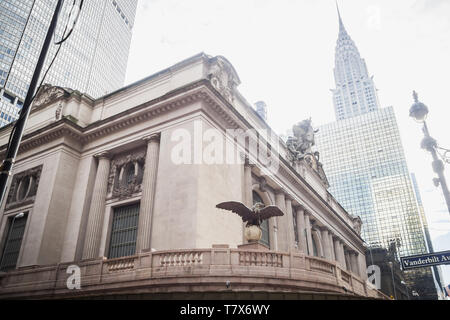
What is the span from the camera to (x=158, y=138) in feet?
73.7

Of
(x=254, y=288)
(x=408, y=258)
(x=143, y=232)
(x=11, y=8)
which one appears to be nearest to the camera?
(x=254, y=288)

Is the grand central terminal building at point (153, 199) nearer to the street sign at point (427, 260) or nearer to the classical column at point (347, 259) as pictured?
the street sign at point (427, 260)

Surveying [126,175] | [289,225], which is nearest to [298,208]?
[289,225]

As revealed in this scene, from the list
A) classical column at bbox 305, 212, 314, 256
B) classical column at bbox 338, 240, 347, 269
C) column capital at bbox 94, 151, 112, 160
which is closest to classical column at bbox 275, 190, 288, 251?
classical column at bbox 305, 212, 314, 256

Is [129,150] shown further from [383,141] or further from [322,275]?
[383,141]

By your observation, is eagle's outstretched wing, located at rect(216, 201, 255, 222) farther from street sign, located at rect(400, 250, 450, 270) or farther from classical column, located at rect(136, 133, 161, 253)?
street sign, located at rect(400, 250, 450, 270)

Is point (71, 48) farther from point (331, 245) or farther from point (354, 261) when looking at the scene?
point (354, 261)

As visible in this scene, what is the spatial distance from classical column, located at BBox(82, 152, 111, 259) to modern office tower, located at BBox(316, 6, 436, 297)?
8244 centimetres

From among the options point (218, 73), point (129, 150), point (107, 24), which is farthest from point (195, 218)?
point (107, 24)

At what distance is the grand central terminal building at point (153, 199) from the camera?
45.8ft

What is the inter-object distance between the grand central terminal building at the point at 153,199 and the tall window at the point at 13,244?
9cm

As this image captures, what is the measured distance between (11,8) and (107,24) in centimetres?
3184

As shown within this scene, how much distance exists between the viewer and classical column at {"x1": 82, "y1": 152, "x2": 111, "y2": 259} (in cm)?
2155

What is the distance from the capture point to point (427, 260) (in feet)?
51.6
